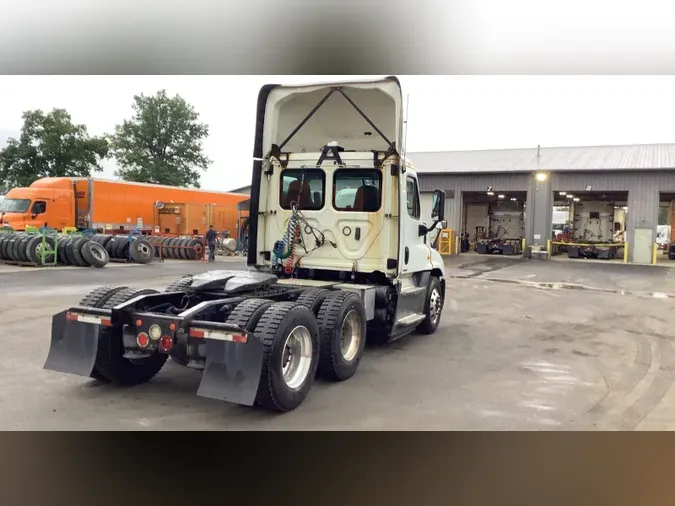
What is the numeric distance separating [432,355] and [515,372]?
1193mm

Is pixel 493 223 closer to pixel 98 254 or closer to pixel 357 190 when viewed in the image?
pixel 98 254

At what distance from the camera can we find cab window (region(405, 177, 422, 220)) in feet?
25.0

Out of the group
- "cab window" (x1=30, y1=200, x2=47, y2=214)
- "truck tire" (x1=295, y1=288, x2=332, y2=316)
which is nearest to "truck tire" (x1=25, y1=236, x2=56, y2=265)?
"cab window" (x1=30, y1=200, x2=47, y2=214)

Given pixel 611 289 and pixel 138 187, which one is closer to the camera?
pixel 611 289

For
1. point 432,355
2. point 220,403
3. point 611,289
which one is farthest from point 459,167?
point 220,403

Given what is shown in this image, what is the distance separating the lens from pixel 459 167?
113 feet

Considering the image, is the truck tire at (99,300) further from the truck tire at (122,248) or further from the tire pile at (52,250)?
the truck tire at (122,248)

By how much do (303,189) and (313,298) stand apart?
2091mm

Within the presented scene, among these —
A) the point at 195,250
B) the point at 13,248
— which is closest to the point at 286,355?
the point at 13,248

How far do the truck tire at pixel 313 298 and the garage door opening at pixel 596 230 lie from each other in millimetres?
28566

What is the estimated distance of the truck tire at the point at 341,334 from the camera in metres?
5.78

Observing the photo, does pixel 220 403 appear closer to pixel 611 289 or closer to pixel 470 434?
pixel 470 434

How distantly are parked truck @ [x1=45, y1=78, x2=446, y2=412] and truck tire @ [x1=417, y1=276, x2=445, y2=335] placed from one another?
0.08ft

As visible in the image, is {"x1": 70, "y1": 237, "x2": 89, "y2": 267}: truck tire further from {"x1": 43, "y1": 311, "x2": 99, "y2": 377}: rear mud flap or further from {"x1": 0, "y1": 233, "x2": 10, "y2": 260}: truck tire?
{"x1": 43, "y1": 311, "x2": 99, "y2": 377}: rear mud flap
